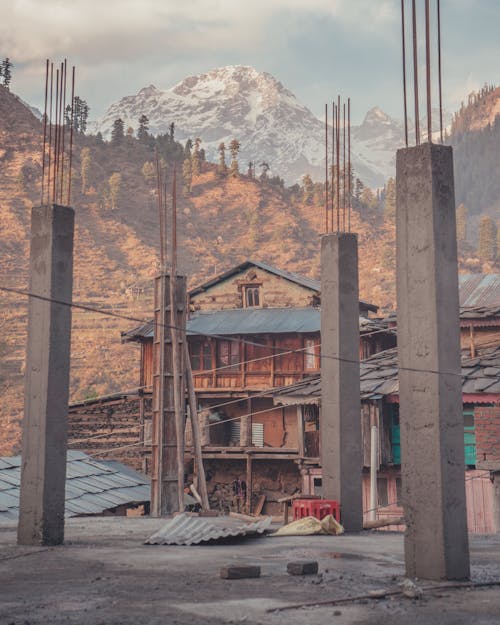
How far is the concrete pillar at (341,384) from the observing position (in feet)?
45.0

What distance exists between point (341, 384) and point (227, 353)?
2536 cm

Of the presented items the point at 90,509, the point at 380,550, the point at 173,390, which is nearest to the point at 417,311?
the point at 380,550

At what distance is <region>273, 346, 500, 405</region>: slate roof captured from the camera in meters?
21.8

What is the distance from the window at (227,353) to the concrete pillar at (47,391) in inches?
1062

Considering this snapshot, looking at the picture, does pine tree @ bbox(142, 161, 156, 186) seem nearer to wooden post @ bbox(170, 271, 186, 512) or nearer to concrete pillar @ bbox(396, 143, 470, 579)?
wooden post @ bbox(170, 271, 186, 512)

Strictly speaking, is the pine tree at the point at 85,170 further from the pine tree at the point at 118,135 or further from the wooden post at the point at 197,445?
the wooden post at the point at 197,445

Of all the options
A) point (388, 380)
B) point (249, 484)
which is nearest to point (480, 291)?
point (249, 484)

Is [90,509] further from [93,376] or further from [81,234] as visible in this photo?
[81,234]

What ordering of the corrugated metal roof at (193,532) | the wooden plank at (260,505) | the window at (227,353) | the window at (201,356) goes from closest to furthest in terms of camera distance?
the corrugated metal roof at (193,532), the wooden plank at (260,505), the window at (227,353), the window at (201,356)

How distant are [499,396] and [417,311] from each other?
13.3 m

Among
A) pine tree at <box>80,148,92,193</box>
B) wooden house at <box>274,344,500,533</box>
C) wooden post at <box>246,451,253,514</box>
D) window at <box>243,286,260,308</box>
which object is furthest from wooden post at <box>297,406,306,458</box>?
pine tree at <box>80,148,92,193</box>

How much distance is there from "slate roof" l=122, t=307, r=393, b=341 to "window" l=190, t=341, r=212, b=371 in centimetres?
77

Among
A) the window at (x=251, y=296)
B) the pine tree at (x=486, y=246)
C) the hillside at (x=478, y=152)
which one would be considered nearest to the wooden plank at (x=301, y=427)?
the window at (x=251, y=296)

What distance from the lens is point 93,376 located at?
7175 centimetres
